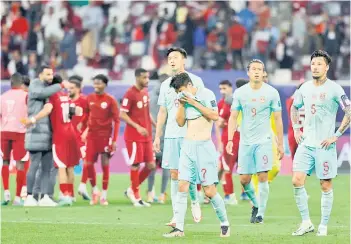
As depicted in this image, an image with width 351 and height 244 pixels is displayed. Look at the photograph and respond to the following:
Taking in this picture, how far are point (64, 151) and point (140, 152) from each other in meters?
1.38

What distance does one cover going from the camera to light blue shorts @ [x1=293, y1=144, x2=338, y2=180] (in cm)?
1533

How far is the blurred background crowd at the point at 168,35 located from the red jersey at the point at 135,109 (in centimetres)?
1183

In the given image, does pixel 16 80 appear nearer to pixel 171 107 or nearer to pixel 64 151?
pixel 64 151

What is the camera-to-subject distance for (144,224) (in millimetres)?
17047

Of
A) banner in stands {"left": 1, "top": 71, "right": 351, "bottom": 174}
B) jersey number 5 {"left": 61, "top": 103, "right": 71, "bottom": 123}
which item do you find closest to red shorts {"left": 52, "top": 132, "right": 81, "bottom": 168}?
jersey number 5 {"left": 61, "top": 103, "right": 71, "bottom": 123}

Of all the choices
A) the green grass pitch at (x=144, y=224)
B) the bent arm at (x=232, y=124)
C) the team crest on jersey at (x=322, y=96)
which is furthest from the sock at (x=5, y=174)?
the team crest on jersey at (x=322, y=96)

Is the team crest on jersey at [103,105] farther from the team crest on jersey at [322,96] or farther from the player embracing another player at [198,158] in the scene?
the team crest on jersey at [322,96]

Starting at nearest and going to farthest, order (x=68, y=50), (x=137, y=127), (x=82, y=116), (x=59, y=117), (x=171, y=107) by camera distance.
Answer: (x=171, y=107) → (x=59, y=117) → (x=137, y=127) → (x=82, y=116) → (x=68, y=50)

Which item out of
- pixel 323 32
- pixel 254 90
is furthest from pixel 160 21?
pixel 254 90

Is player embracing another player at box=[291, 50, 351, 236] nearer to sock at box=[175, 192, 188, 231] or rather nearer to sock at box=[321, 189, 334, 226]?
sock at box=[321, 189, 334, 226]

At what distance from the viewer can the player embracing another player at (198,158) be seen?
48.6 ft

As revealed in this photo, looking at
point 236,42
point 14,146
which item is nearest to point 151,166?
point 14,146

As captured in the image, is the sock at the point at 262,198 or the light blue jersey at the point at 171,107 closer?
the light blue jersey at the point at 171,107

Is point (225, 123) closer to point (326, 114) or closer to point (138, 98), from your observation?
point (138, 98)
